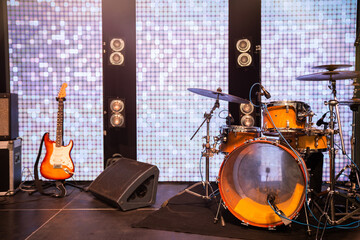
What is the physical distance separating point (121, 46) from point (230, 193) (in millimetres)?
2363

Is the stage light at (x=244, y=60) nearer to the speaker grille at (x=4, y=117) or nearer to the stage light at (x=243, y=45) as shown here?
the stage light at (x=243, y=45)

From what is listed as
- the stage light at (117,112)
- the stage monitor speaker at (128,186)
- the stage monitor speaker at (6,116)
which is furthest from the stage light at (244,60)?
the stage monitor speaker at (6,116)

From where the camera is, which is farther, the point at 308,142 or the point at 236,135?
the point at 236,135

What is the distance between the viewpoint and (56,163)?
3.63 m

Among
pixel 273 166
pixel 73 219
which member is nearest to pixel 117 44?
pixel 73 219

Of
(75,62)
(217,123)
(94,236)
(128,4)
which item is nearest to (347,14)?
(217,123)

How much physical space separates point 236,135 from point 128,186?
1.23 metres

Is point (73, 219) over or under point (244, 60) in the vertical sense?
under

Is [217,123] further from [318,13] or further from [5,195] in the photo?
[5,195]

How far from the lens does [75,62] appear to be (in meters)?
4.31

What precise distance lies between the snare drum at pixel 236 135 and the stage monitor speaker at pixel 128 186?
817 millimetres

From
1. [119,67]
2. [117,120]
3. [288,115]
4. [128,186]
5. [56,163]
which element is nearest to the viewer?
[288,115]

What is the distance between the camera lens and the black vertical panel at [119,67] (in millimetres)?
4059

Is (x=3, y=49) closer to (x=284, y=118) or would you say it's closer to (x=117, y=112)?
(x=117, y=112)
